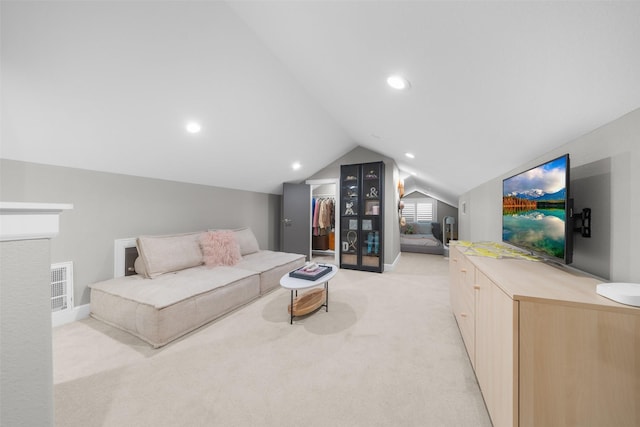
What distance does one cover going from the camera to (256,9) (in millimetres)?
1644

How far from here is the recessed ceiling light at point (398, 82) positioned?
64.0 inches

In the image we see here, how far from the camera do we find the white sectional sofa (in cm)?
193

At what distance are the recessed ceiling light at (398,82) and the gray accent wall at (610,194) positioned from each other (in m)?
1.11

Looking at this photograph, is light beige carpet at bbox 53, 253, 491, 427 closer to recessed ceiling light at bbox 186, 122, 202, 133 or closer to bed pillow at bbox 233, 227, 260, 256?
bed pillow at bbox 233, 227, 260, 256

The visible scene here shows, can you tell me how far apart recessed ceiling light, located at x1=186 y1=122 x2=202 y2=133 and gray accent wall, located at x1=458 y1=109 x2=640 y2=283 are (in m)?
3.18

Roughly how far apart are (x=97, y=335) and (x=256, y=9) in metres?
3.08

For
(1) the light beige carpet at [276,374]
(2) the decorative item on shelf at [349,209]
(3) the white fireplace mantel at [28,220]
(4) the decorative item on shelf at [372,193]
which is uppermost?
(4) the decorative item on shelf at [372,193]

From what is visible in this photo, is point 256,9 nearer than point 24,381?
No

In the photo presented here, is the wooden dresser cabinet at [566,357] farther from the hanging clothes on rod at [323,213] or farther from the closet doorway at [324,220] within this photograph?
the hanging clothes on rod at [323,213]

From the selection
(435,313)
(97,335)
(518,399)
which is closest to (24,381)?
(518,399)

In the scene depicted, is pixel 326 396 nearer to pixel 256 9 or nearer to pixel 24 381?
pixel 24 381

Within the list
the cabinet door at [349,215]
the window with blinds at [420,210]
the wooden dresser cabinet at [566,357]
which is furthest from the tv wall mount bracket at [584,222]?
the window with blinds at [420,210]

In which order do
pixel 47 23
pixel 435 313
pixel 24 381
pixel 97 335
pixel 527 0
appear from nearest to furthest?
pixel 24 381, pixel 527 0, pixel 47 23, pixel 97 335, pixel 435 313

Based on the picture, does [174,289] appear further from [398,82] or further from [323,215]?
[323,215]
